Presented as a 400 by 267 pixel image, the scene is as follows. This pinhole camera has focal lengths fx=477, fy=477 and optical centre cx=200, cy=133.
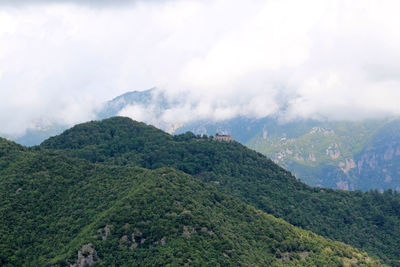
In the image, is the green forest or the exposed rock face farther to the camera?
the green forest

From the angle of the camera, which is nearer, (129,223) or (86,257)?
(86,257)

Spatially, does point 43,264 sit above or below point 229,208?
below

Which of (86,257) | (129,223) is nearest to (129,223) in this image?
(129,223)

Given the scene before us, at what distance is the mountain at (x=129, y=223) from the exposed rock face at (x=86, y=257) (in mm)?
222

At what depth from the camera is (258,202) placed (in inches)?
7731

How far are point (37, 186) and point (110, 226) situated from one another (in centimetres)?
3785

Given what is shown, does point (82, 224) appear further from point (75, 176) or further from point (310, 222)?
point (310, 222)

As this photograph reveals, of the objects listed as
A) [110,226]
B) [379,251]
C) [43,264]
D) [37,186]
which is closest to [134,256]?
[110,226]

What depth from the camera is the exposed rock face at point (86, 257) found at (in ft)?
352

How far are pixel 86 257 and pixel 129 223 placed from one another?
1407 cm

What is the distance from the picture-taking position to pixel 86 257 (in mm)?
108375

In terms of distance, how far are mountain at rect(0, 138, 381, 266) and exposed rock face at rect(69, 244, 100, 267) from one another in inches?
8.7

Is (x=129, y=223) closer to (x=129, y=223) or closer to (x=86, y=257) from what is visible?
(x=129, y=223)

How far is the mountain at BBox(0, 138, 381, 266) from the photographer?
111m
